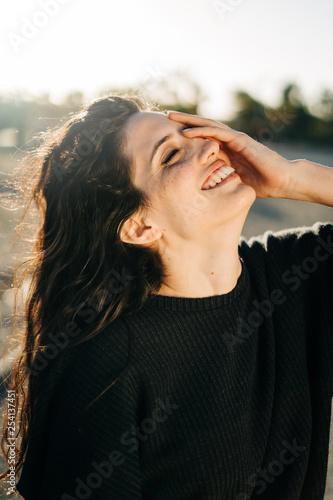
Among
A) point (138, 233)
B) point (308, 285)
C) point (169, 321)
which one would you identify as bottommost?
point (169, 321)

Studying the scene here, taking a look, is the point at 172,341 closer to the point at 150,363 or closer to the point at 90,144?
the point at 150,363

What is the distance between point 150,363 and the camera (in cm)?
192

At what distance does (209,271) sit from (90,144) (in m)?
0.92

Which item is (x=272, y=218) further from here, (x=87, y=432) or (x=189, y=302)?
(x=87, y=432)

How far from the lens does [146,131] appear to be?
2193 mm

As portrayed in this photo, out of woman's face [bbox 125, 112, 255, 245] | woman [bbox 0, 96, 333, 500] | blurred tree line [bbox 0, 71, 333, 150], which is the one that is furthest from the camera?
blurred tree line [bbox 0, 71, 333, 150]

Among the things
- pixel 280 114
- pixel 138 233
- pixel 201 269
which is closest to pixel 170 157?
pixel 138 233

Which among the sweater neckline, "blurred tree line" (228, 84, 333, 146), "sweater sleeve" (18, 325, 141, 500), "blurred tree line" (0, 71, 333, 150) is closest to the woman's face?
the sweater neckline

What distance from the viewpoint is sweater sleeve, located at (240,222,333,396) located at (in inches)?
84.8

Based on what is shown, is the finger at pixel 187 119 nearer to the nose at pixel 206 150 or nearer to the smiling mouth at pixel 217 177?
the nose at pixel 206 150

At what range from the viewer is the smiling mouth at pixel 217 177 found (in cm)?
211

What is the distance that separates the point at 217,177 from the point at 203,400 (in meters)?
1.09

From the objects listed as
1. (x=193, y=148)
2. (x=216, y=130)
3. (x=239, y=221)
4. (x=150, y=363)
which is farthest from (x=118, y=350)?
(x=216, y=130)

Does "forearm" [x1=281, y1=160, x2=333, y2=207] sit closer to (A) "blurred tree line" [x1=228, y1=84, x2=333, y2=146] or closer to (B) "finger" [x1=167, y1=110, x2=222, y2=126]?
(B) "finger" [x1=167, y1=110, x2=222, y2=126]
